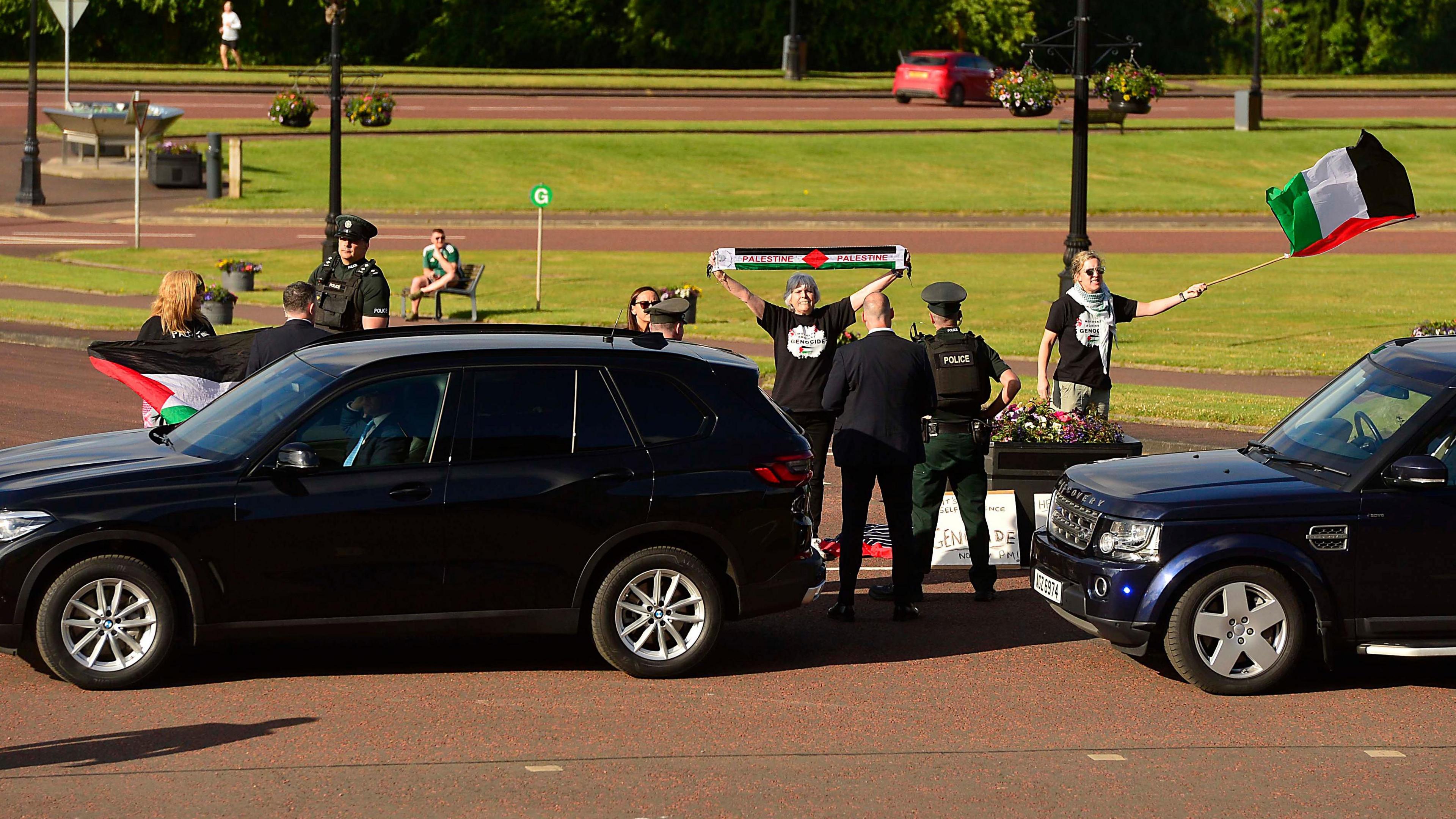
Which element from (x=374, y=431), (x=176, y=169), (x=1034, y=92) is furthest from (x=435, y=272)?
(x=176, y=169)

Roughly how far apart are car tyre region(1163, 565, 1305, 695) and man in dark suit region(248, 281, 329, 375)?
5.24m

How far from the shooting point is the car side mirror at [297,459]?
796 cm

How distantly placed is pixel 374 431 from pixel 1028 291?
2228 cm

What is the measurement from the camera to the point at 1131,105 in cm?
4800

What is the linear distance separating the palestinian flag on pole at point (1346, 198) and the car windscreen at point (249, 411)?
7.48 m

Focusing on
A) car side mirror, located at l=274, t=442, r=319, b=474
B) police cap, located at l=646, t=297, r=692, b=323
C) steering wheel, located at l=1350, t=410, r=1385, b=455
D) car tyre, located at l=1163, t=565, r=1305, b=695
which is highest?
police cap, located at l=646, t=297, r=692, b=323

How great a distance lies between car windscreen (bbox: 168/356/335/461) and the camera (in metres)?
8.37

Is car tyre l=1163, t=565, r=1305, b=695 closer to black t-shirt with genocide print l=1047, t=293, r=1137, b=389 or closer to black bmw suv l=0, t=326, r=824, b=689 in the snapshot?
black bmw suv l=0, t=326, r=824, b=689

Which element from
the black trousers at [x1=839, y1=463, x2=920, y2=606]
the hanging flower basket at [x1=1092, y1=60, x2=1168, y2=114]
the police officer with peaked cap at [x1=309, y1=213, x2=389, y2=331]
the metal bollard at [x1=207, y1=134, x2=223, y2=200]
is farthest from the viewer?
the metal bollard at [x1=207, y1=134, x2=223, y2=200]

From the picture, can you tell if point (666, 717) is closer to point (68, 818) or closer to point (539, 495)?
point (539, 495)

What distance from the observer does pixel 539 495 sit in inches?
330

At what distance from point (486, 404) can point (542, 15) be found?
6407 cm

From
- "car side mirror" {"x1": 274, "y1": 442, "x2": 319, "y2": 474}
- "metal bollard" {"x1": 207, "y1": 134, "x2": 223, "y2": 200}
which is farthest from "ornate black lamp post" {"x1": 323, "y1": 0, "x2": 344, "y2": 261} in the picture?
"car side mirror" {"x1": 274, "y1": 442, "x2": 319, "y2": 474}

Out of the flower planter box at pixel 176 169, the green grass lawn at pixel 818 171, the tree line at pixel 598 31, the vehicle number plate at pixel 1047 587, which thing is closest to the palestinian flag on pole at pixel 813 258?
the vehicle number plate at pixel 1047 587
